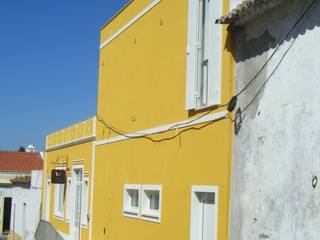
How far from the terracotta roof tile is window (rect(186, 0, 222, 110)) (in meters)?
40.7

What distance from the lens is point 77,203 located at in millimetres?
22141

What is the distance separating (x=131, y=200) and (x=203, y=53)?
17.8 ft

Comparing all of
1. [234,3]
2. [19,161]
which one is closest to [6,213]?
[19,161]

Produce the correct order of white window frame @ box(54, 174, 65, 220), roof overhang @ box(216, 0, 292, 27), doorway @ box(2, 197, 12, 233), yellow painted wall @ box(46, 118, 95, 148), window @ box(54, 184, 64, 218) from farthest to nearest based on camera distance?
doorway @ box(2, 197, 12, 233) → window @ box(54, 184, 64, 218) → white window frame @ box(54, 174, 65, 220) → yellow painted wall @ box(46, 118, 95, 148) → roof overhang @ box(216, 0, 292, 27)

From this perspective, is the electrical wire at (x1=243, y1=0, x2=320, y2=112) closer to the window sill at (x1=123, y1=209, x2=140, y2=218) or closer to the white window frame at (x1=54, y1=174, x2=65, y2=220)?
the window sill at (x1=123, y1=209, x2=140, y2=218)

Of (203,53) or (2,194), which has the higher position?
(203,53)

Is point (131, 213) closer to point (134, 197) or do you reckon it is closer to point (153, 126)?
point (134, 197)

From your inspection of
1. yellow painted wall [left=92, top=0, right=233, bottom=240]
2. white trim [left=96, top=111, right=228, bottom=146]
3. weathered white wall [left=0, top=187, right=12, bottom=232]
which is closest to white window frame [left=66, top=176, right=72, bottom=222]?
yellow painted wall [left=92, top=0, right=233, bottom=240]

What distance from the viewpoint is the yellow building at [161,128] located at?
35.7 ft

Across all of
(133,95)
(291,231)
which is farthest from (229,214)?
(133,95)

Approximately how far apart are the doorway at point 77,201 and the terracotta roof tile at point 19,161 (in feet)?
96.5

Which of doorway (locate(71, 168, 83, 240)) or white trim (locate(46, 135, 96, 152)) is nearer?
white trim (locate(46, 135, 96, 152))

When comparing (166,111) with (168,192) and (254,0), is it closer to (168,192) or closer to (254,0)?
(168,192)

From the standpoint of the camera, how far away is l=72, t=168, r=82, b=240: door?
2159 cm
